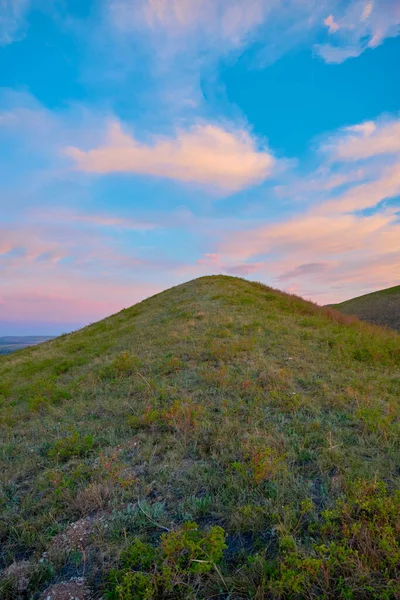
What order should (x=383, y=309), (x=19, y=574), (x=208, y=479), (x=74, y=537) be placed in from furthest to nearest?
(x=383, y=309), (x=208, y=479), (x=74, y=537), (x=19, y=574)

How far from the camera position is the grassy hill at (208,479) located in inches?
123

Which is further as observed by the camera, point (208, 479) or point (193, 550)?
point (208, 479)

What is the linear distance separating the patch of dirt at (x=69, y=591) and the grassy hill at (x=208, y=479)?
21mm

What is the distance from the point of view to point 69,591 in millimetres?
3182

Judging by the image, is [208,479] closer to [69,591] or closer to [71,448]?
[69,591]

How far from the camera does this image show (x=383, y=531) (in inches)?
131

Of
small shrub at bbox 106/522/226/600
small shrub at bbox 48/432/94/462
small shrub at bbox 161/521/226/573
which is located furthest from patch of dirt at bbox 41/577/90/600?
small shrub at bbox 48/432/94/462

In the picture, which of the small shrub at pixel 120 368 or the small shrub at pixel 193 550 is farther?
the small shrub at pixel 120 368

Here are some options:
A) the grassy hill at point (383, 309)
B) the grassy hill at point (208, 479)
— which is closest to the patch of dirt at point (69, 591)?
the grassy hill at point (208, 479)

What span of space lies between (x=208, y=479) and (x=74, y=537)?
1.87 metres

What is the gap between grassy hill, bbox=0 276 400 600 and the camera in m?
3.12

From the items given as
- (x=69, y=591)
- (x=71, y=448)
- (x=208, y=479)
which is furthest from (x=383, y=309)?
(x=69, y=591)

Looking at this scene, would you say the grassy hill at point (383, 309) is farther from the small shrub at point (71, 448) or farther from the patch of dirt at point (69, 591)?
the patch of dirt at point (69, 591)

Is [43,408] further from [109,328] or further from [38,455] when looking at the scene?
[109,328]
